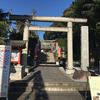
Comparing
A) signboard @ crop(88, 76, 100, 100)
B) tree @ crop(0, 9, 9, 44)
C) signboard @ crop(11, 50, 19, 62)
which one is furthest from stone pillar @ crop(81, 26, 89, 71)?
tree @ crop(0, 9, 9, 44)

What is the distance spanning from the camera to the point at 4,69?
3994 mm

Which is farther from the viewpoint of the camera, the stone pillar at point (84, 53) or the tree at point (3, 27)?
the stone pillar at point (84, 53)

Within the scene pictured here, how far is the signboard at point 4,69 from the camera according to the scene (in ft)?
12.8

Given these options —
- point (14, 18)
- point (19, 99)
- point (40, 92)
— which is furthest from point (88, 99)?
point (14, 18)

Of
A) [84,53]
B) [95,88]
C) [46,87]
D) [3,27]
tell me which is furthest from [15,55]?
[84,53]

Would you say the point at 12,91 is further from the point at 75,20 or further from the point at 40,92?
the point at 75,20

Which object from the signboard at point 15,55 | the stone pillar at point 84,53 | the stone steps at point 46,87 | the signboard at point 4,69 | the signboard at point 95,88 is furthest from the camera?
the stone pillar at point 84,53

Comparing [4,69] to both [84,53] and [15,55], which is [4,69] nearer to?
[15,55]

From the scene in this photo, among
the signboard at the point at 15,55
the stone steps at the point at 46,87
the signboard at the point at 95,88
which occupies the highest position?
the signboard at the point at 15,55

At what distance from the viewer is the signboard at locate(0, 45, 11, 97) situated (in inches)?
153

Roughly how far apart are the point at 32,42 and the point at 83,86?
14479mm

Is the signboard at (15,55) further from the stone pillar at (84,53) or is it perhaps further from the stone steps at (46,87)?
the stone pillar at (84,53)

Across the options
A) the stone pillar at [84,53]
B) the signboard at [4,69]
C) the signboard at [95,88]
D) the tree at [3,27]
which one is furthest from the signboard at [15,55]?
the stone pillar at [84,53]

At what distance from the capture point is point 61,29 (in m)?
10.1
